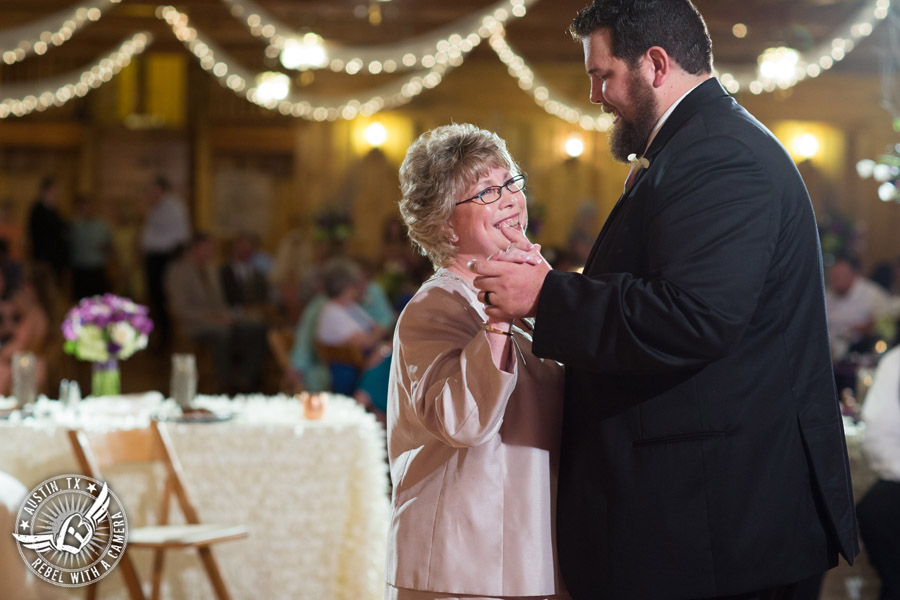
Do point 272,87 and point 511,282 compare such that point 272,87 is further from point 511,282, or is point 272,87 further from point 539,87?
point 511,282

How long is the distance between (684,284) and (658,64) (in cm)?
41

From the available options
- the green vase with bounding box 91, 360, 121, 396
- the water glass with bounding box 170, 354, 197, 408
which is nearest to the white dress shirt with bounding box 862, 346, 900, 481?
the water glass with bounding box 170, 354, 197, 408

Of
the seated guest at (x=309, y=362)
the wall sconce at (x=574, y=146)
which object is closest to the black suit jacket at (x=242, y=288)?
the seated guest at (x=309, y=362)

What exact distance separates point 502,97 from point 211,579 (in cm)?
963

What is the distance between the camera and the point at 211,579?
135 inches

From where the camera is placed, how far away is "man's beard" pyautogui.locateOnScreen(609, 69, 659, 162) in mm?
1672

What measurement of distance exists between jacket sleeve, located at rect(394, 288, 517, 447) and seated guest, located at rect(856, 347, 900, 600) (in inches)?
83.2

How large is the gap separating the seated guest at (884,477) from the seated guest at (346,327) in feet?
9.79

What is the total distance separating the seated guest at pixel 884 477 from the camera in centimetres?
340

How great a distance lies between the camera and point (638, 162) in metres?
1.67

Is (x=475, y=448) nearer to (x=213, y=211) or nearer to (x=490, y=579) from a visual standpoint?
(x=490, y=579)

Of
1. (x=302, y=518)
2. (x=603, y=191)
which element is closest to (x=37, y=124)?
(x=603, y=191)

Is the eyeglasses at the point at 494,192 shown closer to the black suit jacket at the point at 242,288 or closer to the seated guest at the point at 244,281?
the seated guest at the point at 244,281

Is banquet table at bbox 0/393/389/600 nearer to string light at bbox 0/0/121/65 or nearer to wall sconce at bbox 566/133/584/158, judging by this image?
string light at bbox 0/0/121/65
